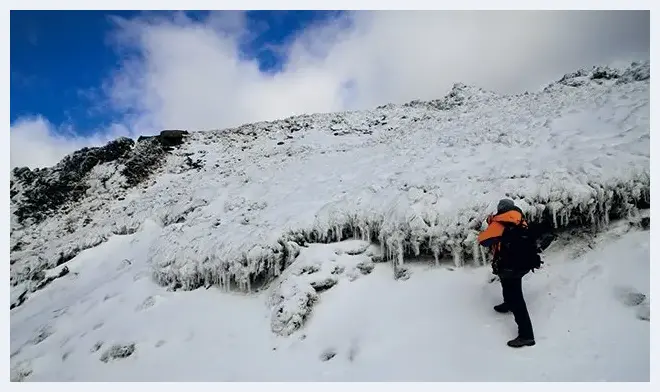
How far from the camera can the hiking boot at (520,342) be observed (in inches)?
211

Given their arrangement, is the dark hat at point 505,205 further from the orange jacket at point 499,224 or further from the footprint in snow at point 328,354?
the footprint in snow at point 328,354

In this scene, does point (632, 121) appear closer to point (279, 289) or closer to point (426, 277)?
point (426, 277)

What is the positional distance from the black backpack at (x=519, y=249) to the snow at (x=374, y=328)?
2.98ft

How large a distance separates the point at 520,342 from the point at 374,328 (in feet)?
6.75

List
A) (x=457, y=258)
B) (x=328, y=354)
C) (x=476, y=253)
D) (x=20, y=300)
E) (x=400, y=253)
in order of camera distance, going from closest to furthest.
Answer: (x=328, y=354) → (x=476, y=253) → (x=457, y=258) → (x=400, y=253) → (x=20, y=300)

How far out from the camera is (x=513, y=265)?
18.0 ft

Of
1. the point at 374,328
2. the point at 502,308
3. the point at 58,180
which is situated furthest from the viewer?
the point at 58,180

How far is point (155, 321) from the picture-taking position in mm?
8070

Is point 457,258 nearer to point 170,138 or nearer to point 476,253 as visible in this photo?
point 476,253

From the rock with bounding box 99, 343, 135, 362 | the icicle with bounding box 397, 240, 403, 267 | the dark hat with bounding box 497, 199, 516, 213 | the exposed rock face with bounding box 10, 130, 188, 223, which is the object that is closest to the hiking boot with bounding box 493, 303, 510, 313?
the dark hat with bounding box 497, 199, 516, 213

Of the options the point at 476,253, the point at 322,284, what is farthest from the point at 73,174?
the point at 476,253

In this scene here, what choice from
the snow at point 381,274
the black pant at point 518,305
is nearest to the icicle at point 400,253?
the snow at point 381,274

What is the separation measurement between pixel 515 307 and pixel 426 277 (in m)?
1.95

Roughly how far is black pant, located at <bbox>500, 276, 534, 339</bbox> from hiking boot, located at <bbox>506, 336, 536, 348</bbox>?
4cm
